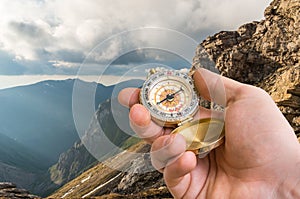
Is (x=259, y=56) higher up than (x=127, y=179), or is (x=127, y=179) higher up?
(x=259, y=56)

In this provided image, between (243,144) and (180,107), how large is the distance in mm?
1469

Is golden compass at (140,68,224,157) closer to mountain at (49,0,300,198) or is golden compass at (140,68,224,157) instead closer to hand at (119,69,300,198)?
hand at (119,69,300,198)

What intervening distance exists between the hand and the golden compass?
0.21 meters

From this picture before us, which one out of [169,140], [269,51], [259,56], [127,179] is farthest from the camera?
[269,51]

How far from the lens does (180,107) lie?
682 centimetres

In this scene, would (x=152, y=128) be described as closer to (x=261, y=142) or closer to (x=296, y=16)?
(x=261, y=142)

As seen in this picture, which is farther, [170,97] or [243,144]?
[243,144]

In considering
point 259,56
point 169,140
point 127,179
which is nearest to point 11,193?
point 127,179

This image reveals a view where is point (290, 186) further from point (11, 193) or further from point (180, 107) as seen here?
point (11, 193)

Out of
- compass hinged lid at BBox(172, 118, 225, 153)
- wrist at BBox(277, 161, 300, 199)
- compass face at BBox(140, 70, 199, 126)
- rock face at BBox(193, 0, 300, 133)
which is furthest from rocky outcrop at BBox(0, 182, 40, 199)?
wrist at BBox(277, 161, 300, 199)

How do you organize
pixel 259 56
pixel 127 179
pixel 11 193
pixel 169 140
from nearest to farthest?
pixel 169 140, pixel 11 193, pixel 127 179, pixel 259 56

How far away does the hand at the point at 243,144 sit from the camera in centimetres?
675

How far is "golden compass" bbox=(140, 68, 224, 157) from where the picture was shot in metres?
6.54

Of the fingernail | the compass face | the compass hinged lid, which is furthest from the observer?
the compass face
